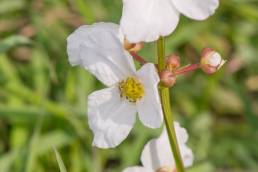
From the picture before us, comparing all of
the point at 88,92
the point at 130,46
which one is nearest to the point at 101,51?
the point at 130,46

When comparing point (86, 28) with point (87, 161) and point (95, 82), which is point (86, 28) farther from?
point (95, 82)

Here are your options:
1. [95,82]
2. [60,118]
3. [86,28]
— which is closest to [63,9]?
[95,82]

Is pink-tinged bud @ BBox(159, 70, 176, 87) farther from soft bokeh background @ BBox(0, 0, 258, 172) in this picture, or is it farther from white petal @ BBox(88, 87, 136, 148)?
soft bokeh background @ BBox(0, 0, 258, 172)

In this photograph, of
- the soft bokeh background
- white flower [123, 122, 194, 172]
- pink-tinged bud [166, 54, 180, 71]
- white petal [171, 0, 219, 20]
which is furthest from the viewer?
the soft bokeh background

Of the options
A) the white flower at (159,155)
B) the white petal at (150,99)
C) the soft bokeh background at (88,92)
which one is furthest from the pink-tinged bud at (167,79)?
the soft bokeh background at (88,92)

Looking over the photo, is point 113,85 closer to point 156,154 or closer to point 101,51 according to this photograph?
point 101,51

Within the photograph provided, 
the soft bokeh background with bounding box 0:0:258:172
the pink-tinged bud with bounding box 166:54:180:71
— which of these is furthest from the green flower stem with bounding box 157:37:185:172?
the soft bokeh background with bounding box 0:0:258:172
